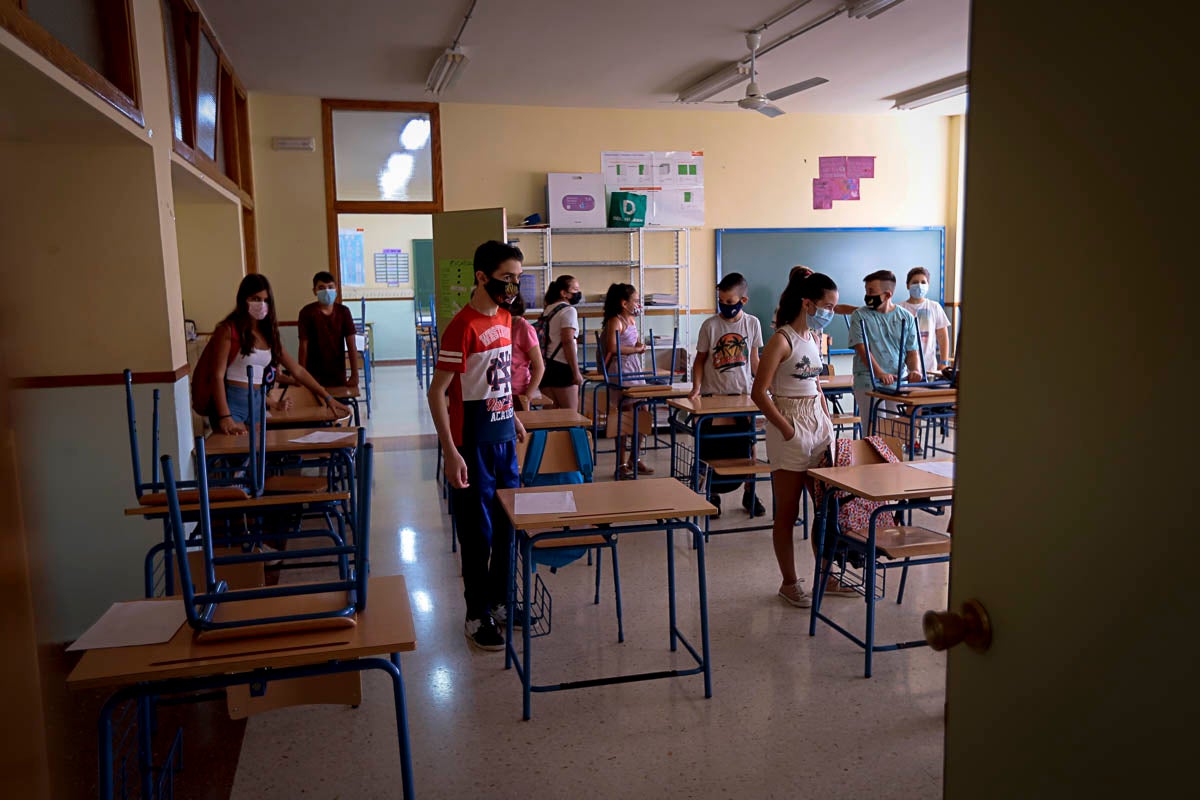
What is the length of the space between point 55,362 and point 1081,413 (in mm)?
4004

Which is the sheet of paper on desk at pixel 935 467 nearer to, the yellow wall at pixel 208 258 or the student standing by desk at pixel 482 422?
the student standing by desk at pixel 482 422

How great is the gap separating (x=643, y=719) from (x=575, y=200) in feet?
21.2

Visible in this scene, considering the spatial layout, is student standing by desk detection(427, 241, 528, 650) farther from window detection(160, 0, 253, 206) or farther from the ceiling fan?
the ceiling fan

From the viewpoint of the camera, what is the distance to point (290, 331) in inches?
317

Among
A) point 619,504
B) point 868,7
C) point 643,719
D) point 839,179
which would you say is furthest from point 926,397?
point 839,179

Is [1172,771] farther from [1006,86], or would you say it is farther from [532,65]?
[532,65]

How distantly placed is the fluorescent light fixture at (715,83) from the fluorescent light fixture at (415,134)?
2.56 m

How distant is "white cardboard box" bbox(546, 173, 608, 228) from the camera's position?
324 inches

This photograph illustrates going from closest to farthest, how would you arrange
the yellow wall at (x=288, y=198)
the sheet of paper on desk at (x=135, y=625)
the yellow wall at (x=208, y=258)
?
the sheet of paper on desk at (x=135, y=625) → the yellow wall at (x=208, y=258) → the yellow wall at (x=288, y=198)

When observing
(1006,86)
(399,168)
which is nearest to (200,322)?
(399,168)

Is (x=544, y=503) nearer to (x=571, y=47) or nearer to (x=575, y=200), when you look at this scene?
(x=571, y=47)

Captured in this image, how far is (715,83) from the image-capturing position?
287 inches

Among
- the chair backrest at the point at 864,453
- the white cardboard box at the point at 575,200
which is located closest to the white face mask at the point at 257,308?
the chair backrest at the point at 864,453

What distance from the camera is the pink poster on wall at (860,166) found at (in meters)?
9.14
